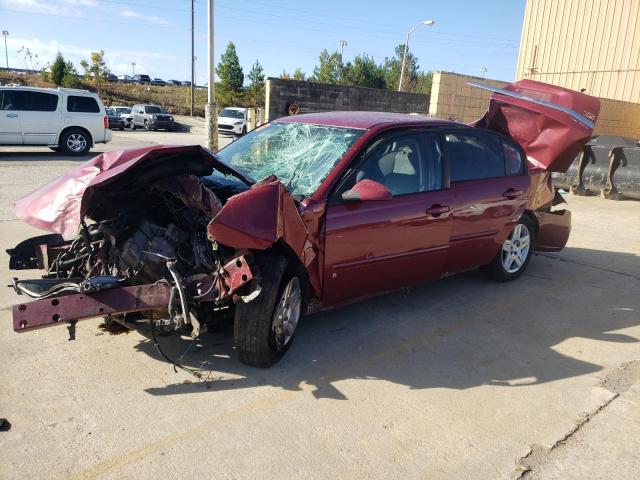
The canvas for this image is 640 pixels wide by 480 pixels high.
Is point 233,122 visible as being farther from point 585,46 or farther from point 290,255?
point 290,255

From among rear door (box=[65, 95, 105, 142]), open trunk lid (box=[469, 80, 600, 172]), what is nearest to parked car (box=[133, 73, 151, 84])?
A: rear door (box=[65, 95, 105, 142])

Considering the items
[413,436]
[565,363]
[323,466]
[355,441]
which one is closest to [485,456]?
[413,436]

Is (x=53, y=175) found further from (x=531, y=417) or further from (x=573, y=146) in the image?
(x=531, y=417)

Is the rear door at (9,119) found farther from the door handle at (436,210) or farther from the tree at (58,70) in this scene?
the tree at (58,70)

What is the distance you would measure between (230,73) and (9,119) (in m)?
35.1

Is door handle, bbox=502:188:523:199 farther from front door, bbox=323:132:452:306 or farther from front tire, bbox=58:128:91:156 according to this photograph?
front tire, bbox=58:128:91:156

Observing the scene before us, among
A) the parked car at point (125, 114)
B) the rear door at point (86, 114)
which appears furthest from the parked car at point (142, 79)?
the rear door at point (86, 114)

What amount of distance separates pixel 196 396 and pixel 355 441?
1.02 m

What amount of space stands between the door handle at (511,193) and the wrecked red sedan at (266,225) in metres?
0.02

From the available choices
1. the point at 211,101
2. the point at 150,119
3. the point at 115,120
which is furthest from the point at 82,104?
the point at 150,119

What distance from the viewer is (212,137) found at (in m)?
13.1

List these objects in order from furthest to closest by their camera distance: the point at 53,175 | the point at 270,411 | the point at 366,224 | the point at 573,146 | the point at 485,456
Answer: the point at 53,175
the point at 573,146
the point at 366,224
the point at 270,411
the point at 485,456

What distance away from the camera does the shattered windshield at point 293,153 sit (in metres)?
4.13

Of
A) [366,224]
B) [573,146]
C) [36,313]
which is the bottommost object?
[36,313]
